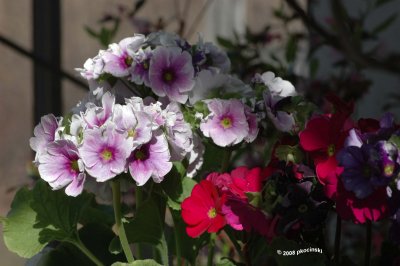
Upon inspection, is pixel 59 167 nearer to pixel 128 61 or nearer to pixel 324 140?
pixel 128 61

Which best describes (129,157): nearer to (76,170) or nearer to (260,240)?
(76,170)

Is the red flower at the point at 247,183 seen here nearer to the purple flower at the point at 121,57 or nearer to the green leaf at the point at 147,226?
the green leaf at the point at 147,226

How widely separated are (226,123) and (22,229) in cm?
34

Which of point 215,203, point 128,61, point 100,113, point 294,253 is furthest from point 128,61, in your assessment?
point 294,253

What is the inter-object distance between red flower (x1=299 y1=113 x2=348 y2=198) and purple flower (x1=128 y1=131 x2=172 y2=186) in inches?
7.2

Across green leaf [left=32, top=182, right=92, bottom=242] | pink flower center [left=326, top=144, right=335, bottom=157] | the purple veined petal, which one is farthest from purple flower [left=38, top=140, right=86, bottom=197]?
pink flower center [left=326, top=144, right=335, bottom=157]

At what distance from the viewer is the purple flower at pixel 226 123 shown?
1.03 m

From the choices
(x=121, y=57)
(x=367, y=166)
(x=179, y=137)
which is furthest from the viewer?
(x=121, y=57)

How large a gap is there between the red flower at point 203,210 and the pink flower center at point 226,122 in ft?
0.29

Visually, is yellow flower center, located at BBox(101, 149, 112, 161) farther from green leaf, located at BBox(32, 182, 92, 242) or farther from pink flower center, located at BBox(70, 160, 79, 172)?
green leaf, located at BBox(32, 182, 92, 242)

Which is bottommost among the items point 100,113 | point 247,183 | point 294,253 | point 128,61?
point 294,253

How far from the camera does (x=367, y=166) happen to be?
2.95 feet

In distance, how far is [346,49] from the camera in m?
0.96

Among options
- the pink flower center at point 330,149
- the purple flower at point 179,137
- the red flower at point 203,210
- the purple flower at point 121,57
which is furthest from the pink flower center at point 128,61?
the pink flower center at point 330,149
